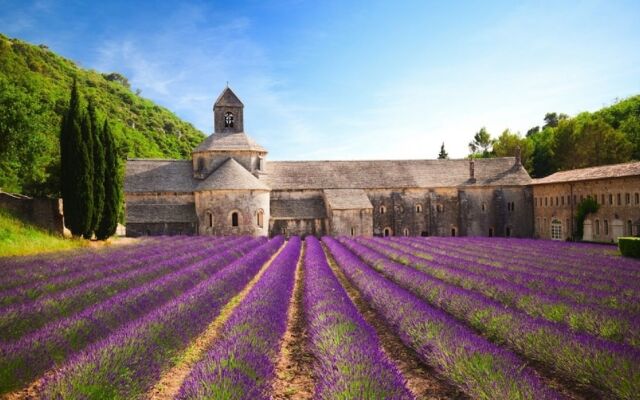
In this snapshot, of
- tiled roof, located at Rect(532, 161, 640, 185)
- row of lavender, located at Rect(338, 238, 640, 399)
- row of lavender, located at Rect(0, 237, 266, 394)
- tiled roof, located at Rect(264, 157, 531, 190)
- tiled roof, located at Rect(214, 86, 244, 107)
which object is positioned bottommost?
row of lavender, located at Rect(338, 238, 640, 399)

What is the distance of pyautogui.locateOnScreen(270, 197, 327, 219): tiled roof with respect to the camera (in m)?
36.1

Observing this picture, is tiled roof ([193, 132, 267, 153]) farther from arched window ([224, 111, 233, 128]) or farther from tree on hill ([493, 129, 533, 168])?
tree on hill ([493, 129, 533, 168])

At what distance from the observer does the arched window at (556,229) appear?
34.5m

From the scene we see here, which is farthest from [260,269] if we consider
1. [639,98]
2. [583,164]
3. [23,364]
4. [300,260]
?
[639,98]

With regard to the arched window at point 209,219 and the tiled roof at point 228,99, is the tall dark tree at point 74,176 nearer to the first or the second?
the arched window at point 209,219

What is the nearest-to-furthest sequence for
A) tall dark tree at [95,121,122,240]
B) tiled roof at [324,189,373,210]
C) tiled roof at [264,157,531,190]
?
tall dark tree at [95,121,122,240], tiled roof at [324,189,373,210], tiled roof at [264,157,531,190]

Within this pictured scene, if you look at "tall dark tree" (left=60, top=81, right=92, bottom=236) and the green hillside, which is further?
the green hillside

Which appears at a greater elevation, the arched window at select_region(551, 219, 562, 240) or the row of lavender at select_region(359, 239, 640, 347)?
the arched window at select_region(551, 219, 562, 240)

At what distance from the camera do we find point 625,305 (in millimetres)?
8555

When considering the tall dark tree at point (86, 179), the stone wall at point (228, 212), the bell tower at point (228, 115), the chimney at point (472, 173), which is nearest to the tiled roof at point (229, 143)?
the bell tower at point (228, 115)

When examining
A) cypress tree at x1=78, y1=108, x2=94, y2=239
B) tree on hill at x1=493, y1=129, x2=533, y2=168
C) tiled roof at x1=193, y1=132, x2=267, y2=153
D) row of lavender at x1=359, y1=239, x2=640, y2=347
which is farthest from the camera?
tree on hill at x1=493, y1=129, x2=533, y2=168

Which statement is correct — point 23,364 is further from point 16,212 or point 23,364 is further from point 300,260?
point 16,212

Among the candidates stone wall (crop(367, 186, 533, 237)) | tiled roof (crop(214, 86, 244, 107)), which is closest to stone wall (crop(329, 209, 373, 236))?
stone wall (crop(367, 186, 533, 237))

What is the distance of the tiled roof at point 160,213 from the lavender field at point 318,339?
21.3m
